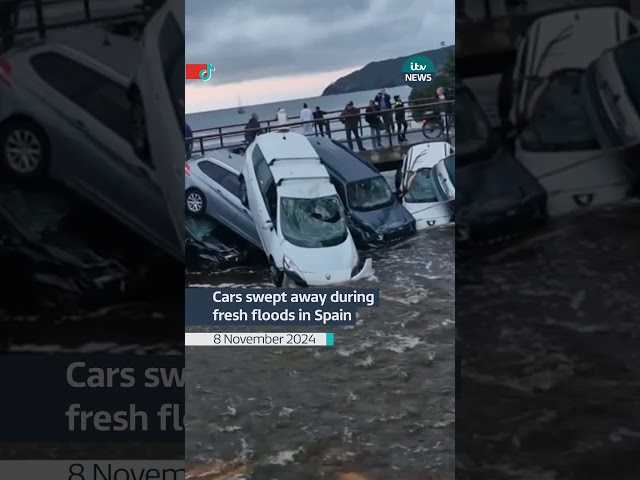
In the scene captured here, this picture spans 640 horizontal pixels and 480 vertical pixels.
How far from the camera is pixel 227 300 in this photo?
3123 mm

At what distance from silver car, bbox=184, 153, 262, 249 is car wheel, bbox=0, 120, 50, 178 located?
762 millimetres

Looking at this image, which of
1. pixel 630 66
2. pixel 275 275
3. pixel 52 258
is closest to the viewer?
pixel 275 275

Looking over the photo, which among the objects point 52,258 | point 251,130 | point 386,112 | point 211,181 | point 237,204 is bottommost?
point 52,258

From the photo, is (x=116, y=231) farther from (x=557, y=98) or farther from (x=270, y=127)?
(x=557, y=98)

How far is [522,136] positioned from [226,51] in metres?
1.53

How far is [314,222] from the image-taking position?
10.4 ft

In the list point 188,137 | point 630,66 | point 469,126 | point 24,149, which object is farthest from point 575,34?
point 24,149

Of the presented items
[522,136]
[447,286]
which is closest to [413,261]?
[447,286]

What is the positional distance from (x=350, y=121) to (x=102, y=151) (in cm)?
126

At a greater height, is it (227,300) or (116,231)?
(116,231)

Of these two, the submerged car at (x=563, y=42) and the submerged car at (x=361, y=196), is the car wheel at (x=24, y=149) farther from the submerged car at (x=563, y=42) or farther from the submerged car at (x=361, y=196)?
the submerged car at (x=563, y=42)

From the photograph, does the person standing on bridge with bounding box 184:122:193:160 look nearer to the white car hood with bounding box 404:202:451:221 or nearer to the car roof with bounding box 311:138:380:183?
the car roof with bounding box 311:138:380:183

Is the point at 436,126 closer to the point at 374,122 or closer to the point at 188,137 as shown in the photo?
the point at 374,122

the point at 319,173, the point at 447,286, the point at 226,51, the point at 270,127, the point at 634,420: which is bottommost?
the point at 634,420
